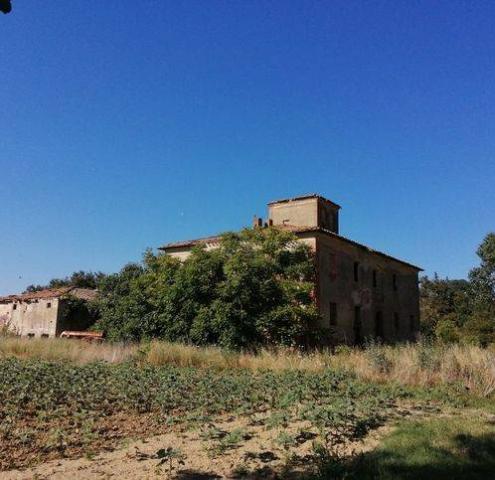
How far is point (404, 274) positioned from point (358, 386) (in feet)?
91.4

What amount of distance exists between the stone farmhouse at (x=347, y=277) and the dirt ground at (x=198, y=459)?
18755mm

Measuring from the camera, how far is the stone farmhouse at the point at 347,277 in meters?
26.1

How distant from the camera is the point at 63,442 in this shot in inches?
251

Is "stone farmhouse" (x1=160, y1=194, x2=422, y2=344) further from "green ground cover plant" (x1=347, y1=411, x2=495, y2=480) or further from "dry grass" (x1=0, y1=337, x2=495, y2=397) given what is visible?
"green ground cover plant" (x1=347, y1=411, x2=495, y2=480)

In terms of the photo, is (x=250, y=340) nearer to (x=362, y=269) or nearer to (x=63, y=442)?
(x=362, y=269)

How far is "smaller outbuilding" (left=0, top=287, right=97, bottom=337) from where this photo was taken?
33.8 meters

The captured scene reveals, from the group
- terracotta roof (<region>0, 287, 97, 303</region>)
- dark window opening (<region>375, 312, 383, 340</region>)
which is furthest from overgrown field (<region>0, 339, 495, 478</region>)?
terracotta roof (<region>0, 287, 97, 303</region>)

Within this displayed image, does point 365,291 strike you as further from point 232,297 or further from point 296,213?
point 232,297

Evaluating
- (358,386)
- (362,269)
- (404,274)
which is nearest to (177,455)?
(358,386)

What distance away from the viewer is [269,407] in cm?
851

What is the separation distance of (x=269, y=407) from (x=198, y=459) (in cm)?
312

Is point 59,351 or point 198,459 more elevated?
point 59,351

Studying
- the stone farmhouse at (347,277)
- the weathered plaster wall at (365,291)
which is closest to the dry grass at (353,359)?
the stone farmhouse at (347,277)

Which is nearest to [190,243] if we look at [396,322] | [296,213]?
[296,213]
